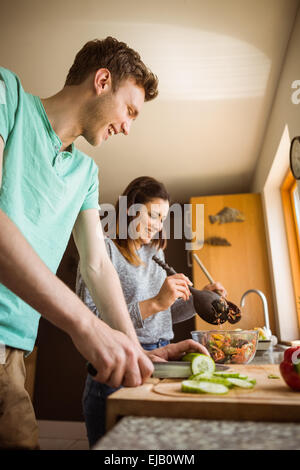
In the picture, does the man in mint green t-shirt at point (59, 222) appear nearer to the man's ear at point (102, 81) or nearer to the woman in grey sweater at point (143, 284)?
the man's ear at point (102, 81)

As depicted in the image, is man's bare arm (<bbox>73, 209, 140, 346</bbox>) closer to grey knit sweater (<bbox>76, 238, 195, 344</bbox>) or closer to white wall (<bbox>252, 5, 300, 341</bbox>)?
grey knit sweater (<bbox>76, 238, 195, 344</bbox>)

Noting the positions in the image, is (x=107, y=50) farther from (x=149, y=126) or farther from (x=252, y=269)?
(x=252, y=269)

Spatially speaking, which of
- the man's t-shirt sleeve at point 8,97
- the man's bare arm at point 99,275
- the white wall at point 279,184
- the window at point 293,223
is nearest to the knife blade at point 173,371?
the man's bare arm at point 99,275

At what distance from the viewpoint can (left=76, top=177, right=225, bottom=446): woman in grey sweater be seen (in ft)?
2.99

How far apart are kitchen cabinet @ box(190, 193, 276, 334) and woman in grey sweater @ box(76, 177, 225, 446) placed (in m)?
1.27

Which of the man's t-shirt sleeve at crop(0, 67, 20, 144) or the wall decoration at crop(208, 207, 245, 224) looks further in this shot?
the wall decoration at crop(208, 207, 245, 224)

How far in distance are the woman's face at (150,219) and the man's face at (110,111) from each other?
375 millimetres

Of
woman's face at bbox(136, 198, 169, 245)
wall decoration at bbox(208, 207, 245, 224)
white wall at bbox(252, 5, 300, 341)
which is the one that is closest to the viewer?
woman's face at bbox(136, 198, 169, 245)

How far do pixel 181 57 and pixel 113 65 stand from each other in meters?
0.81

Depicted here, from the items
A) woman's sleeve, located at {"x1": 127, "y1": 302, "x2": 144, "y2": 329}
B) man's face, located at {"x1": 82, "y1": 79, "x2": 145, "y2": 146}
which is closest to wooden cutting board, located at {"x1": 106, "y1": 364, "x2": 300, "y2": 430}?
woman's sleeve, located at {"x1": 127, "y1": 302, "x2": 144, "y2": 329}

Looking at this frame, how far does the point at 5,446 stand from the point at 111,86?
81 cm

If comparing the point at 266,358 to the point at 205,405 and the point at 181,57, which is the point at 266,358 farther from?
the point at 181,57

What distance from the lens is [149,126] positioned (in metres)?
2.12
